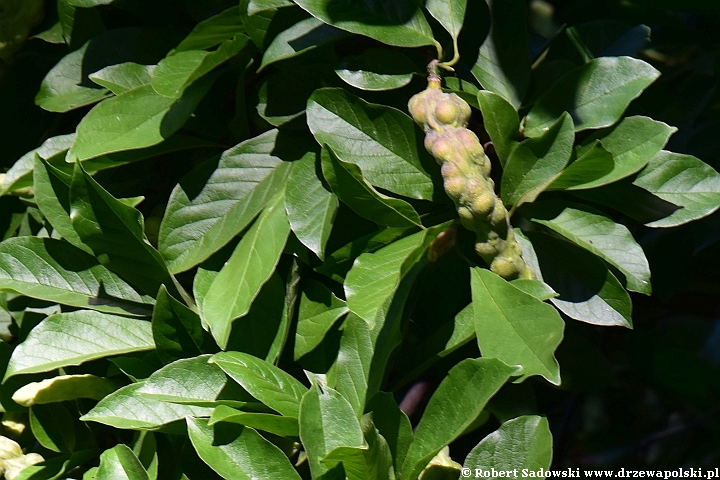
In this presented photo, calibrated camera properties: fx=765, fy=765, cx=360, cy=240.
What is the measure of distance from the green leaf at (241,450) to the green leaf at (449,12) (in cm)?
48

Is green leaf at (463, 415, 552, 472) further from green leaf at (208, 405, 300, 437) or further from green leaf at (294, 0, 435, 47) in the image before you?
green leaf at (294, 0, 435, 47)

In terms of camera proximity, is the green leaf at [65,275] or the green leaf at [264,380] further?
the green leaf at [65,275]

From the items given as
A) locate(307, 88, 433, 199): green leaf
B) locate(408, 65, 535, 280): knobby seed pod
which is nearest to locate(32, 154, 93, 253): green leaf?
locate(307, 88, 433, 199): green leaf

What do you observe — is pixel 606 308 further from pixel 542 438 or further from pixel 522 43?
pixel 522 43

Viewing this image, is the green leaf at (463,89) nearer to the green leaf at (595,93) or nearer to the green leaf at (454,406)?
the green leaf at (595,93)

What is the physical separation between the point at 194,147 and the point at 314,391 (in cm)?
39

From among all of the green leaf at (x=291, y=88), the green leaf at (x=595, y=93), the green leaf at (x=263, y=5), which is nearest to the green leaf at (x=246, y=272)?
the green leaf at (x=291, y=88)

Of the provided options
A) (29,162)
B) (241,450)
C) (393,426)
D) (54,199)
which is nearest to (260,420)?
(241,450)

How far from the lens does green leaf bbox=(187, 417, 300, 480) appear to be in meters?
0.78

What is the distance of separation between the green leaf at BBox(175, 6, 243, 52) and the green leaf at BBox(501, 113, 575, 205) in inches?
14.0

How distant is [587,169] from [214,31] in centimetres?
45

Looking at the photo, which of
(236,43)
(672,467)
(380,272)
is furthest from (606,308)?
(672,467)

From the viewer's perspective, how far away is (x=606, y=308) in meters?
0.85

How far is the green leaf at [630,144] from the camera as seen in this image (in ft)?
2.64
